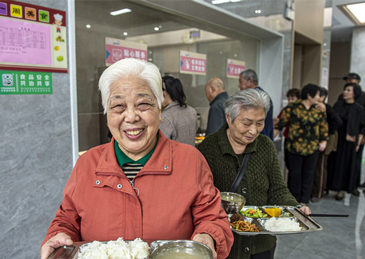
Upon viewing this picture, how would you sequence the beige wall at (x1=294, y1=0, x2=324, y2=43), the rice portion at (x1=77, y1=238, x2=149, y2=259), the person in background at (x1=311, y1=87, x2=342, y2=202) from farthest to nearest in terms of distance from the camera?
the beige wall at (x1=294, y1=0, x2=324, y2=43) → the person in background at (x1=311, y1=87, x2=342, y2=202) → the rice portion at (x1=77, y1=238, x2=149, y2=259)

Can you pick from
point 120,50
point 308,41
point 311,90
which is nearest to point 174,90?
point 120,50

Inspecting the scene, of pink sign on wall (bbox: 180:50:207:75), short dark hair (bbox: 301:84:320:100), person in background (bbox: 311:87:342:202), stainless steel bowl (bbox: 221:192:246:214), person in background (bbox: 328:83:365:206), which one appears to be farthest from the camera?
person in background (bbox: 328:83:365:206)

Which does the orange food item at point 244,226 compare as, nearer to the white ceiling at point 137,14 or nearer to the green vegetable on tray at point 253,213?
the green vegetable on tray at point 253,213

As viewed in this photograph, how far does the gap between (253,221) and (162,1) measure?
8.72ft

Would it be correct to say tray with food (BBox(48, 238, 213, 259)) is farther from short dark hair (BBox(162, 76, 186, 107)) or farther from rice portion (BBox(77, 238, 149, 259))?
short dark hair (BBox(162, 76, 186, 107))

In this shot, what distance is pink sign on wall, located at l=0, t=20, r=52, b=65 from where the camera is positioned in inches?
74.3

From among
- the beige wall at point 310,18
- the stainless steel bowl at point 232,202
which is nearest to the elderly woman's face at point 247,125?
the stainless steel bowl at point 232,202

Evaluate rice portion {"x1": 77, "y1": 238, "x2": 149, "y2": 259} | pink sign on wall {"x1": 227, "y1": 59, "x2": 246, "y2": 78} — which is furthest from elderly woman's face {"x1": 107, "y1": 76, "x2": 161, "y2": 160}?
pink sign on wall {"x1": 227, "y1": 59, "x2": 246, "y2": 78}

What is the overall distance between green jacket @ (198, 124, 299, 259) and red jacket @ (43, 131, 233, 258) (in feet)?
1.90

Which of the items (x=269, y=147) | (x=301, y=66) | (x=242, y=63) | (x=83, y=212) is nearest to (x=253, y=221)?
(x=269, y=147)

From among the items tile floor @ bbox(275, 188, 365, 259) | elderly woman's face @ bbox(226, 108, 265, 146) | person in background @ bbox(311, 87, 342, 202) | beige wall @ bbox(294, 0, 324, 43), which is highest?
beige wall @ bbox(294, 0, 324, 43)

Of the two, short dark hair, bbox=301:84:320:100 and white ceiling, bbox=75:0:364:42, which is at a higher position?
white ceiling, bbox=75:0:364:42

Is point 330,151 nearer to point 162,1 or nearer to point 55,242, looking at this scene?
point 162,1

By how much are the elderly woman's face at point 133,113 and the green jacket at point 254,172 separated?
69 cm
